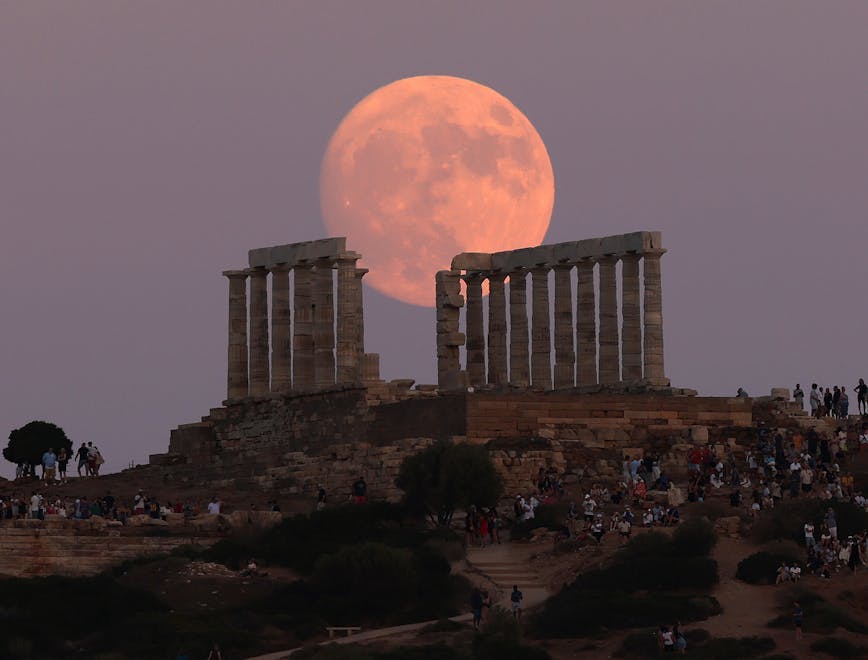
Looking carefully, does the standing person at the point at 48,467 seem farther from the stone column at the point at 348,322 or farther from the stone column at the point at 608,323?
the stone column at the point at 608,323

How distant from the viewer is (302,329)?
120312 millimetres

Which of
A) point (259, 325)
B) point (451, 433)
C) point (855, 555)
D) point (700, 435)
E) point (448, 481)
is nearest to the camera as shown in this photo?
point (855, 555)

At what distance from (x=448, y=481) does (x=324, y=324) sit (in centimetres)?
1941

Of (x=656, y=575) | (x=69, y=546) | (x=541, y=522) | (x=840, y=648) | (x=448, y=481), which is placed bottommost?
(x=840, y=648)

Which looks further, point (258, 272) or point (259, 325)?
point (259, 325)

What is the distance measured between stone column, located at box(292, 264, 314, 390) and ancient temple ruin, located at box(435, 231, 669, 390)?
4795mm

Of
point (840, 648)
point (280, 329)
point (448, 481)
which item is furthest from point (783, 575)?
point (280, 329)

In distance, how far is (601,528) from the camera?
3804 inches

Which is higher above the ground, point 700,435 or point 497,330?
point 497,330

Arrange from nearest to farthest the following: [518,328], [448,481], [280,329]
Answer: [448,481], [280,329], [518,328]

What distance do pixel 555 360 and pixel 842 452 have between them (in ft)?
62.5

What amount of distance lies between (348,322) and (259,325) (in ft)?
20.2

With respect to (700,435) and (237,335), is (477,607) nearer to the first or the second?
(700,435)

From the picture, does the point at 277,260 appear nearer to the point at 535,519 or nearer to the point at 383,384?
the point at 383,384
